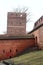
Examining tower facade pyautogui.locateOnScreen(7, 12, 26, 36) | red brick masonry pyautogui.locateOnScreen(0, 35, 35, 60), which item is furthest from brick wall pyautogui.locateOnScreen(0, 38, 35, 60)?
tower facade pyautogui.locateOnScreen(7, 12, 26, 36)

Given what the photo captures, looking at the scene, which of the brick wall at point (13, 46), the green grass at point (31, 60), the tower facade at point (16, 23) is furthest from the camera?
the tower facade at point (16, 23)

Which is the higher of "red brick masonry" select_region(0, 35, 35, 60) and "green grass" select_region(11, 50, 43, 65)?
"red brick masonry" select_region(0, 35, 35, 60)

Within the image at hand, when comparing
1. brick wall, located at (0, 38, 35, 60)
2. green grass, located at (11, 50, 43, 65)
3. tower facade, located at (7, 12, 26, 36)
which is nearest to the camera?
green grass, located at (11, 50, 43, 65)

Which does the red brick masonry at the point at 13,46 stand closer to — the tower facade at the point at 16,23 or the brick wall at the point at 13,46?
the brick wall at the point at 13,46

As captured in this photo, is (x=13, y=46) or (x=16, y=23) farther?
(x=16, y=23)

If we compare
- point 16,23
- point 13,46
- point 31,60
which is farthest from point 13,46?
point 16,23

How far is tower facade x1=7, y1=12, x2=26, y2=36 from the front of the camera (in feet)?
116

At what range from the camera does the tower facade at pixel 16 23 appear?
35.3 metres

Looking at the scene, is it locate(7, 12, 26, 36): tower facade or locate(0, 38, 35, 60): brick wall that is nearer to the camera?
locate(0, 38, 35, 60): brick wall

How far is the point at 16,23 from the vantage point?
36781mm

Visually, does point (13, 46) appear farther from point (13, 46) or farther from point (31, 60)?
point (31, 60)

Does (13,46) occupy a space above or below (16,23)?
below

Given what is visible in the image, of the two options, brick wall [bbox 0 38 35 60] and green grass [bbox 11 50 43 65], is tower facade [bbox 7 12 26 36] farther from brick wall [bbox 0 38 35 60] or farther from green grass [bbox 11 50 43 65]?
green grass [bbox 11 50 43 65]

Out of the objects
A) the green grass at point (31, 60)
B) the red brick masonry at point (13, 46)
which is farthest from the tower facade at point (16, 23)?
the green grass at point (31, 60)
